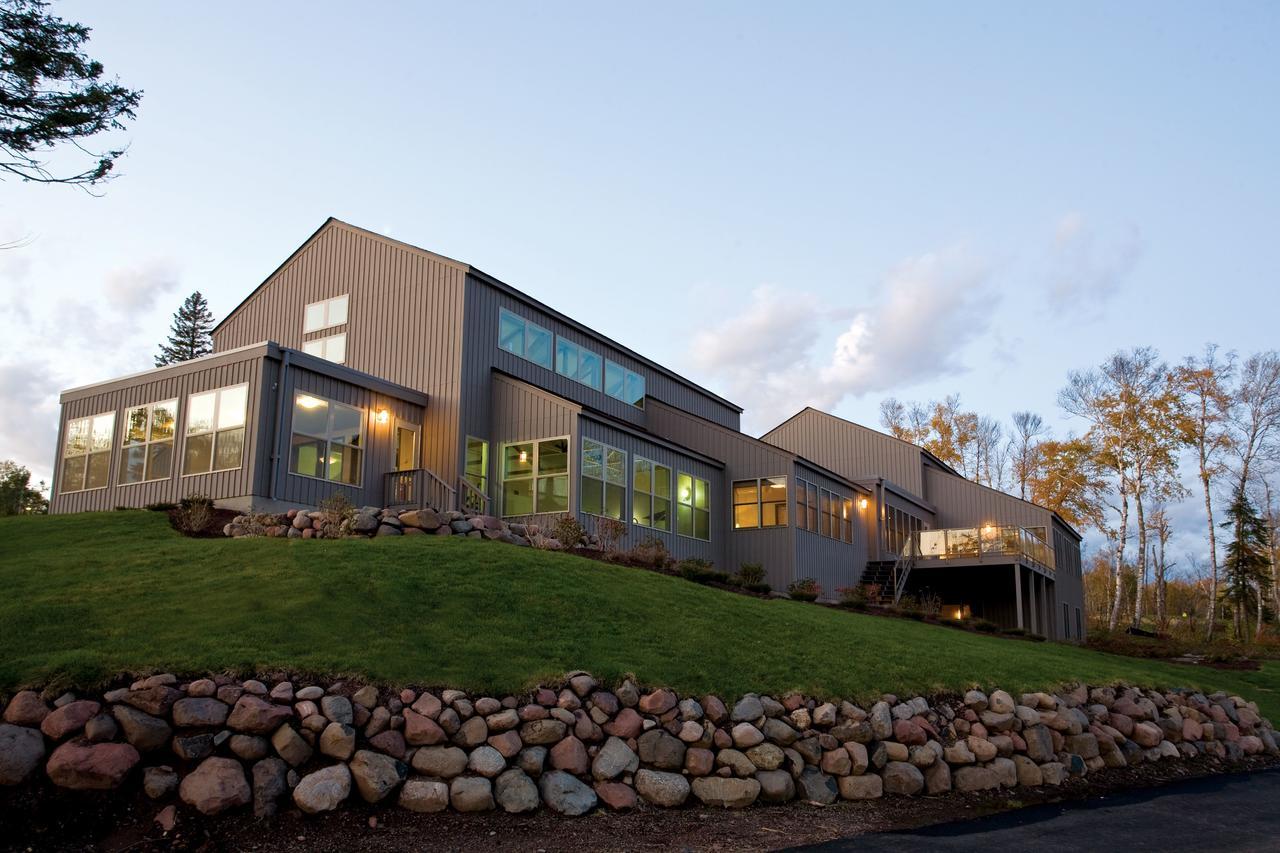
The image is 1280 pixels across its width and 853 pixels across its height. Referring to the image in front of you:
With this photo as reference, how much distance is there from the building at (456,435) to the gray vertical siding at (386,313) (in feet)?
0.15

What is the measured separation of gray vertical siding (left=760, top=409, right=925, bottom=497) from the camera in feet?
119

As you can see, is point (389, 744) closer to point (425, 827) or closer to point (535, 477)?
point (425, 827)

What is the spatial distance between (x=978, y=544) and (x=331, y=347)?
19.3 metres

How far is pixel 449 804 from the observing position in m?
8.37

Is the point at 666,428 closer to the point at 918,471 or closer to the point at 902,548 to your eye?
the point at 902,548

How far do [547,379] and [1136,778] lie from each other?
53.2 feet

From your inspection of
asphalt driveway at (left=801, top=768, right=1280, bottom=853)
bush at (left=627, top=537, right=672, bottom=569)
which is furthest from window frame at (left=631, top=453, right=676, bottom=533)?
asphalt driveway at (left=801, top=768, right=1280, bottom=853)

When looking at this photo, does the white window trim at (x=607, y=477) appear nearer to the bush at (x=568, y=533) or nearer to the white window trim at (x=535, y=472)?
the white window trim at (x=535, y=472)

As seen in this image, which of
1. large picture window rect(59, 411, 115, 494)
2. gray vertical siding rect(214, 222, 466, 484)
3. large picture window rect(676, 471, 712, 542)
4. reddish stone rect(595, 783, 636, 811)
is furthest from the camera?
large picture window rect(676, 471, 712, 542)

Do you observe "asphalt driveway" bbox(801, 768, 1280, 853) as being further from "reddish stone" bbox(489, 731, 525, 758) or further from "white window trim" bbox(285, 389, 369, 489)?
"white window trim" bbox(285, 389, 369, 489)

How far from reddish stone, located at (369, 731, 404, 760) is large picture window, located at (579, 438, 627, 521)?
43.1 feet

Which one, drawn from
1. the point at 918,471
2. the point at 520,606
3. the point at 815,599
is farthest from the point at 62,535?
the point at 918,471

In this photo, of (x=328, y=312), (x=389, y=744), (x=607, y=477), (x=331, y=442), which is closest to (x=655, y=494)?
(x=607, y=477)

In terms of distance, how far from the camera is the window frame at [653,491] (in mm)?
23734
